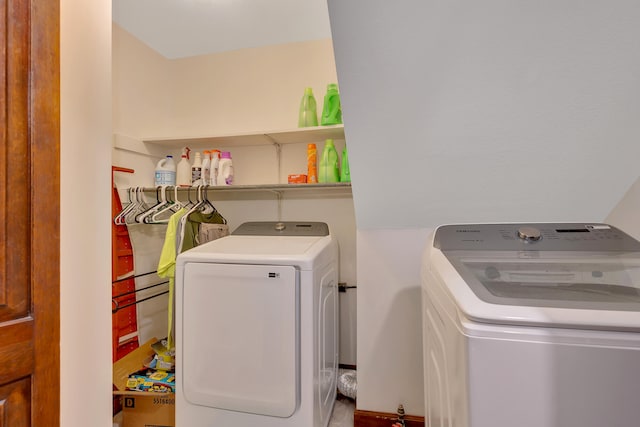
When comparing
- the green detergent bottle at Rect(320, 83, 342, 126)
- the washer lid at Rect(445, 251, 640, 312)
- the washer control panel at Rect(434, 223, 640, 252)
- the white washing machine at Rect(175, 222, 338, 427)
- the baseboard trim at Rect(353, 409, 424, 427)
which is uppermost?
the green detergent bottle at Rect(320, 83, 342, 126)

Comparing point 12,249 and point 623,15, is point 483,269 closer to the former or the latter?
point 623,15

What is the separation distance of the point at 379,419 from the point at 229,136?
2176mm

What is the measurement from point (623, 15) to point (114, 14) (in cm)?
286

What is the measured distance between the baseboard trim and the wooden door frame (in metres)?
1.47

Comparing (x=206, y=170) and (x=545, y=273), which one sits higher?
(x=206, y=170)

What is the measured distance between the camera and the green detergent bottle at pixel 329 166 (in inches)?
85.4

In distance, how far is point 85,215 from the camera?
3.15 feet

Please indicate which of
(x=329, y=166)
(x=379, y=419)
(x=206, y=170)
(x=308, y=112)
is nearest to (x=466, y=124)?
(x=329, y=166)

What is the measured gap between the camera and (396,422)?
1.69 meters

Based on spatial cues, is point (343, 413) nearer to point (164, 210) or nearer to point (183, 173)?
point (164, 210)

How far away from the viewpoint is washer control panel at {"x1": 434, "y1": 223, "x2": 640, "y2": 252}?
115 cm

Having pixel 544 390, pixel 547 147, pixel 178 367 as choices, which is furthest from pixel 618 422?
pixel 178 367

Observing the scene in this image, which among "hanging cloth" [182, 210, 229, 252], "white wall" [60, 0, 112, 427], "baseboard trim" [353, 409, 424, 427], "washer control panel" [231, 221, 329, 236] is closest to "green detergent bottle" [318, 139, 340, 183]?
"washer control panel" [231, 221, 329, 236]

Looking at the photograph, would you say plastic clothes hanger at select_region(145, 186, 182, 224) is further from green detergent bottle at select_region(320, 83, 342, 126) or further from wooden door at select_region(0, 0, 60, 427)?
wooden door at select_region(0, 0, 60, 427)
